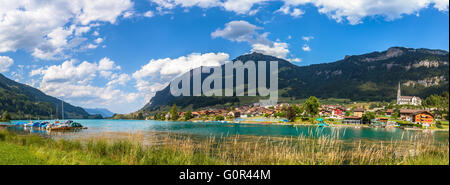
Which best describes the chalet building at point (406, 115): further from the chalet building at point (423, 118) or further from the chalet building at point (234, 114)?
the chalet building at point (234, 114)

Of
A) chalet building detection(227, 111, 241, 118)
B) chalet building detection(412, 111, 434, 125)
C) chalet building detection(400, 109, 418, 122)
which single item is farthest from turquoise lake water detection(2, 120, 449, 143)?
chalet building detection(227, 111, 241, 118)

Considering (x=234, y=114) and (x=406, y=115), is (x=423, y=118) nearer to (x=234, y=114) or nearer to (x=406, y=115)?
(x=406, y=115)

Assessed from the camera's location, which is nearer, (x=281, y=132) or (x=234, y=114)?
(x=281, y=132)

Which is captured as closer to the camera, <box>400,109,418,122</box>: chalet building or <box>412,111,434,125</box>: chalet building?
<box>412,111,434,125</box>: chalet building

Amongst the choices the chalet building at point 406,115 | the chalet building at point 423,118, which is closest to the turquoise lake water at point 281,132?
the chalet building at point 423,118

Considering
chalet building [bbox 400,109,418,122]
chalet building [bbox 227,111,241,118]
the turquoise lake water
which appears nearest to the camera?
the turquoise lake water

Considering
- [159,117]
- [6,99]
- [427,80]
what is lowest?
[159,117]

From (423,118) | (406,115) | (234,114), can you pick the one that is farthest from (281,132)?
(234,114)

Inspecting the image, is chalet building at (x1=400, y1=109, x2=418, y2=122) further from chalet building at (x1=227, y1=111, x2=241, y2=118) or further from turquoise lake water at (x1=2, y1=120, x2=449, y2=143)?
chalet building at (x1=227, y1=111, x2=241, y2=118)
